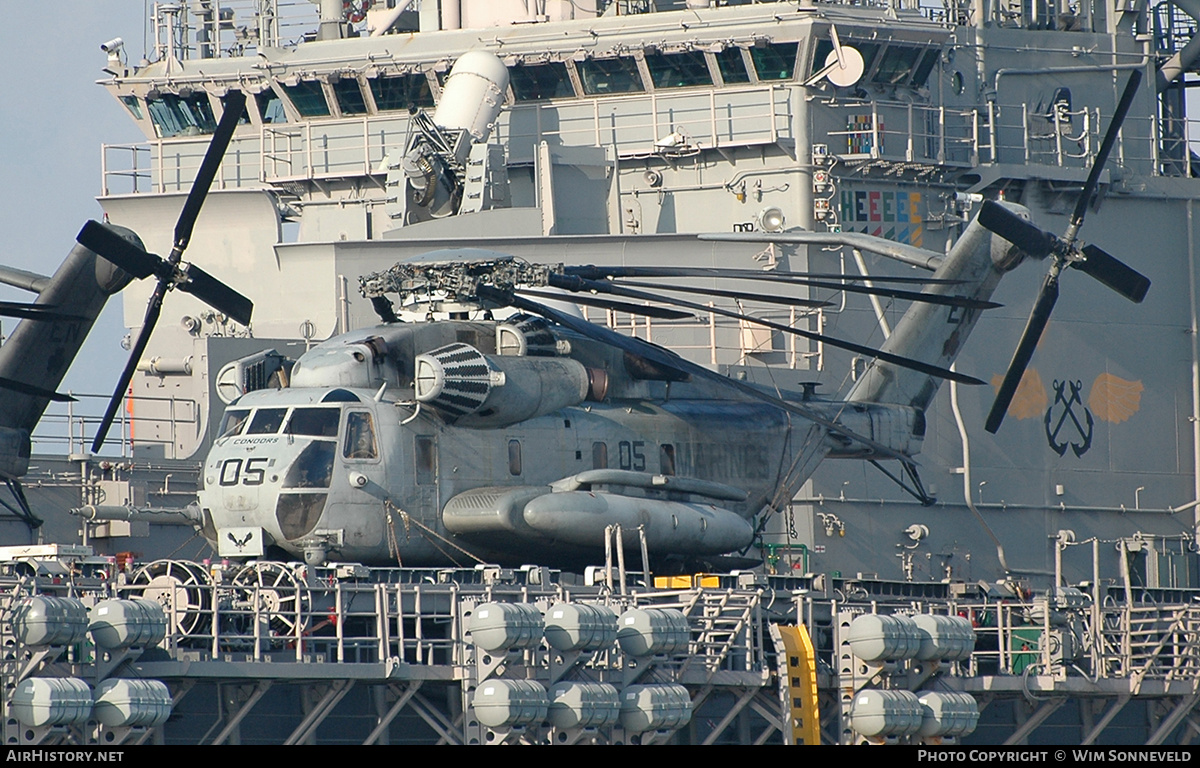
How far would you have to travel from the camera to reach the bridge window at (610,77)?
3541 centimetres

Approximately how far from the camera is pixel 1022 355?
27.7 metres

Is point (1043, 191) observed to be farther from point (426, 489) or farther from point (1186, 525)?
point (426, 489)

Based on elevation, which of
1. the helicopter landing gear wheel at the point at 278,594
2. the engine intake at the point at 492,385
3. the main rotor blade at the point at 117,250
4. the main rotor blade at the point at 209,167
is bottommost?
the helicopter landing gear wheel at the point at 278,594

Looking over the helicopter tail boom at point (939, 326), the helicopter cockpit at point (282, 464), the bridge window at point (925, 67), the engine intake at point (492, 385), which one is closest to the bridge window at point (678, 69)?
the bridge window at point (925, 67)

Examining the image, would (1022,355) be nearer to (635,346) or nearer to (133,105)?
(635,346)

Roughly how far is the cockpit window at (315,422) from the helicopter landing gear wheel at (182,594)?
8.70 feet

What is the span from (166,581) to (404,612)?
2879mm

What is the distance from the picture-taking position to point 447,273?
85.1 ft

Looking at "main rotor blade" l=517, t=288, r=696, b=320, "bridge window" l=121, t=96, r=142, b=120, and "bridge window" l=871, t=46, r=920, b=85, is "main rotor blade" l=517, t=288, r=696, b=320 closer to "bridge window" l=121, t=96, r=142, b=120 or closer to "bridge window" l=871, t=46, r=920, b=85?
"bridge window" l=871, t=46, r=920, b=85

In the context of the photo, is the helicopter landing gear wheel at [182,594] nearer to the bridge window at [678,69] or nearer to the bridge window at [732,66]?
the bridge window at [678,69]

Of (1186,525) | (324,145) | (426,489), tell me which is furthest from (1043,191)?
(426,489)

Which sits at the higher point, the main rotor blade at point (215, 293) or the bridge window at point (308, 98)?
the bridge window at point (308, 98)

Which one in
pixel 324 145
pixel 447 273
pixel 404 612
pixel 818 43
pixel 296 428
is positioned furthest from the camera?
pixel 324 145

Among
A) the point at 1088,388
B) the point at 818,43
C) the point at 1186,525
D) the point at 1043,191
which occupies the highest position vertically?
the point at 818,43
